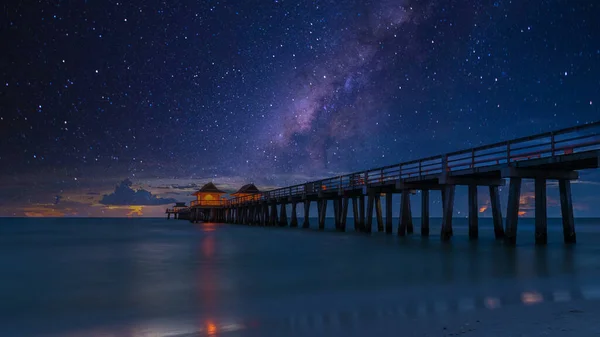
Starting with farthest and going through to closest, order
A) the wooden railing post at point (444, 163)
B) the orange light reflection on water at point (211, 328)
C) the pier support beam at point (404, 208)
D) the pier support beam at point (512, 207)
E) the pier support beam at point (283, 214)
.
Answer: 1. the pier support beam at point (283, 214)
2. the pier support beam at point (404, 208)
3. the wooden railing post at point (444, 163)
4. the pier support beam at point (512, 207)
5. the orange light reflection on water at point (211, 328)

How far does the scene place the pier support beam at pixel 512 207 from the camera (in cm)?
1936

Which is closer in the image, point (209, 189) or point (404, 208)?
point (404, 208)

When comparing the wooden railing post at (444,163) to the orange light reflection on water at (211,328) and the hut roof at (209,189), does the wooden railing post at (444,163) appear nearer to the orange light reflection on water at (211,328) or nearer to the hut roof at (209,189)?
the orange light reflection on water at (211,328)

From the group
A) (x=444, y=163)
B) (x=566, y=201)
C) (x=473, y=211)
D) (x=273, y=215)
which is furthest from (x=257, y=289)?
(x=273, y=215)

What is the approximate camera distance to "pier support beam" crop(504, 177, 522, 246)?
19.4 meters

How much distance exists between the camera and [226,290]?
1144 cm

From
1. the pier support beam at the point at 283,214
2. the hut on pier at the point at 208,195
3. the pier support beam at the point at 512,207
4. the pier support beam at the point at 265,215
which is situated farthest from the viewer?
the hut on pier at the point at 208,195

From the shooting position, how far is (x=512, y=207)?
1975 centimetres

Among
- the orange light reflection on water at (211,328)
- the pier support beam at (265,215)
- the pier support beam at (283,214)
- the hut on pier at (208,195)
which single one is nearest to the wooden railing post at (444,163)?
the orange light reflection on water at (211,328)

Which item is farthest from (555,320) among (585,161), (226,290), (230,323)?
(585,161)

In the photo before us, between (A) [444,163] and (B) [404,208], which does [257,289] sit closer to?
(A) [444,163]

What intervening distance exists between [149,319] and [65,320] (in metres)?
1.34

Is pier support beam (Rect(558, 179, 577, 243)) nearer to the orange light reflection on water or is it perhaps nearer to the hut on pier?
the orange light reflection on water

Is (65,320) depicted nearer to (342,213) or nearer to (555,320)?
(555,320)
